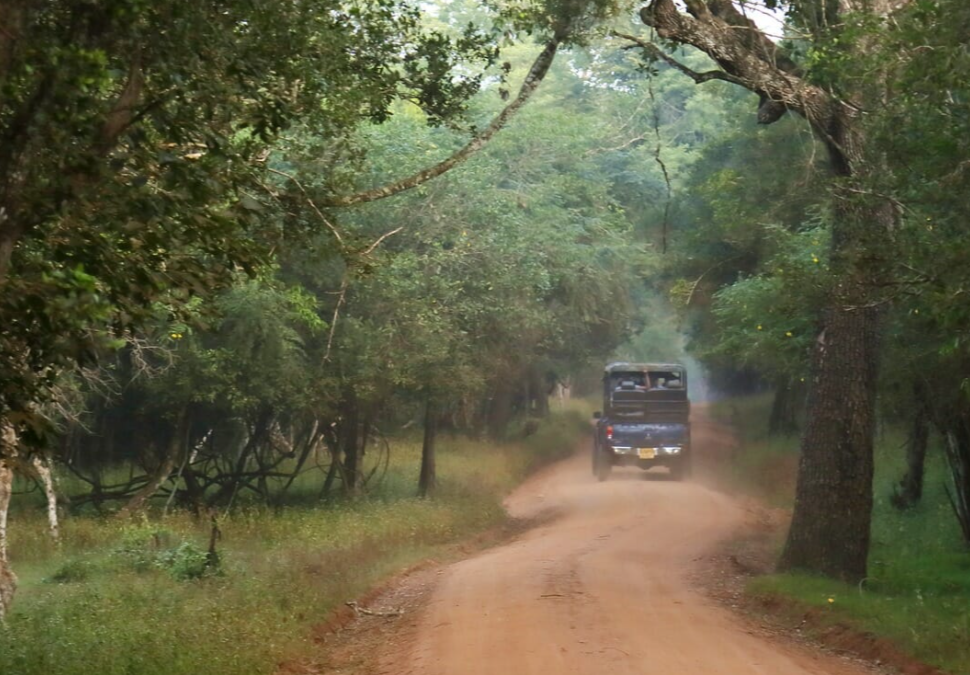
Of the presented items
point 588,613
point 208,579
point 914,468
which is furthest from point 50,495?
point 914,468

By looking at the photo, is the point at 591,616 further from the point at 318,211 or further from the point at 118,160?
the point at 118,160

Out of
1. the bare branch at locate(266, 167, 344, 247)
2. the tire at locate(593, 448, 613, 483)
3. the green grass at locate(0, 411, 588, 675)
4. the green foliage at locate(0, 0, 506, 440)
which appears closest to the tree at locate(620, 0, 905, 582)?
the bare branch at locate(266, 167, 344, 247)

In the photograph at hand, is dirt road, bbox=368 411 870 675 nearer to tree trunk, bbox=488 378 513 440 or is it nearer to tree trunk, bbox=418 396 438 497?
tree trunk, bbox=418 396 438 497

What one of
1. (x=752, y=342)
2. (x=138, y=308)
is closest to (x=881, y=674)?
(x=138, y=308)

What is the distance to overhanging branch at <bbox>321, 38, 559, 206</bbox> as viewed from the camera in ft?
35.9

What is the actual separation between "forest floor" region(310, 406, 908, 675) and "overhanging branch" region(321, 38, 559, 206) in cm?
415

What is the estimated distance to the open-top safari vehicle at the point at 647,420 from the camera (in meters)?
33.4

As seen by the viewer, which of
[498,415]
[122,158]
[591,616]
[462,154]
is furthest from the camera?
[498,415]

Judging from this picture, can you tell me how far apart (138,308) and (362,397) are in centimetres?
1509

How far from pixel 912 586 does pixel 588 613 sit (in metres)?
4.78

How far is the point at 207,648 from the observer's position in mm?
10406

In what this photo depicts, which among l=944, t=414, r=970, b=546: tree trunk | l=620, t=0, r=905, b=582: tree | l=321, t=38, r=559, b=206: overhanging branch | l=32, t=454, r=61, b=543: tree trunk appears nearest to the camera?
l=321, t=38, r=559, b=206: overhanging branch

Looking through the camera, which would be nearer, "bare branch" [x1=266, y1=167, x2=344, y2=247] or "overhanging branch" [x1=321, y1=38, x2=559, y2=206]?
"bare branch" [x1=266, y1=167, x2=344, y2=247]

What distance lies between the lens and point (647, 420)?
3331 cm
